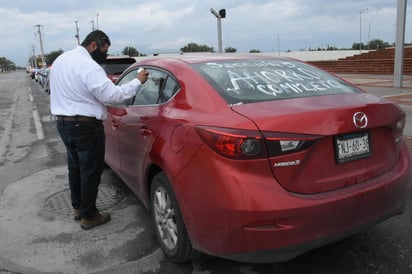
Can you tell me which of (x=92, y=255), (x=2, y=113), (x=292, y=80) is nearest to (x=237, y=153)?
(x=292, y=80)

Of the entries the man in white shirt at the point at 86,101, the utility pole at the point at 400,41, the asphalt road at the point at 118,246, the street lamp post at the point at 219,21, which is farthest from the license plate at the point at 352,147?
the street lamp post at the point at 219,21

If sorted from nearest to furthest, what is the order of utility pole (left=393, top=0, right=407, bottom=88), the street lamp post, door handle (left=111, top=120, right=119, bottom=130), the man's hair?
the man's hair
door handle (left=111, top=120, right=119, bottom=130)
utility pole (left=393, top=0, right=407, bottom=88)
the street lamp post

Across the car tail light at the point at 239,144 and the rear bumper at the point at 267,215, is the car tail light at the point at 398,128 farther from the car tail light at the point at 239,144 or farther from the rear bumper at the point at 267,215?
the car tail light at the point at 239,144

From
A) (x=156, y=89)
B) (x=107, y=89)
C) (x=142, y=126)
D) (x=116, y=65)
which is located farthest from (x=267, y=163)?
(x=116, y=65)

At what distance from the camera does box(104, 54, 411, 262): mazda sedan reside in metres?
2.39

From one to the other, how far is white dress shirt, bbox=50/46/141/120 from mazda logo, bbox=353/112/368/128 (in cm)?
182

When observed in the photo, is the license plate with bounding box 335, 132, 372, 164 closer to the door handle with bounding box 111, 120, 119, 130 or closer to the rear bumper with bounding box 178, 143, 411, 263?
the rear bumper with bounding box 178, 143, 411, 263

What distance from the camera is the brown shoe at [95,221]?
397 cm

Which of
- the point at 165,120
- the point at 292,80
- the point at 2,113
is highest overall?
the point at 292,80

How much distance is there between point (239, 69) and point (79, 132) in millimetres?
1524

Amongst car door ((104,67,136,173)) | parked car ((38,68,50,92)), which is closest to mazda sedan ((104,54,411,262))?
car door ((104,67,136,173))

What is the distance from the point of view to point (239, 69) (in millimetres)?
3287

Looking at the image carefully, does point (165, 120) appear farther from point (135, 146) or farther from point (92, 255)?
point (92, 255)

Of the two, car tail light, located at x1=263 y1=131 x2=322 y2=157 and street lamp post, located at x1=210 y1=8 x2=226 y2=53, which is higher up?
street lamp post, located at x1=210 y1=8 x2=226 y2=53
